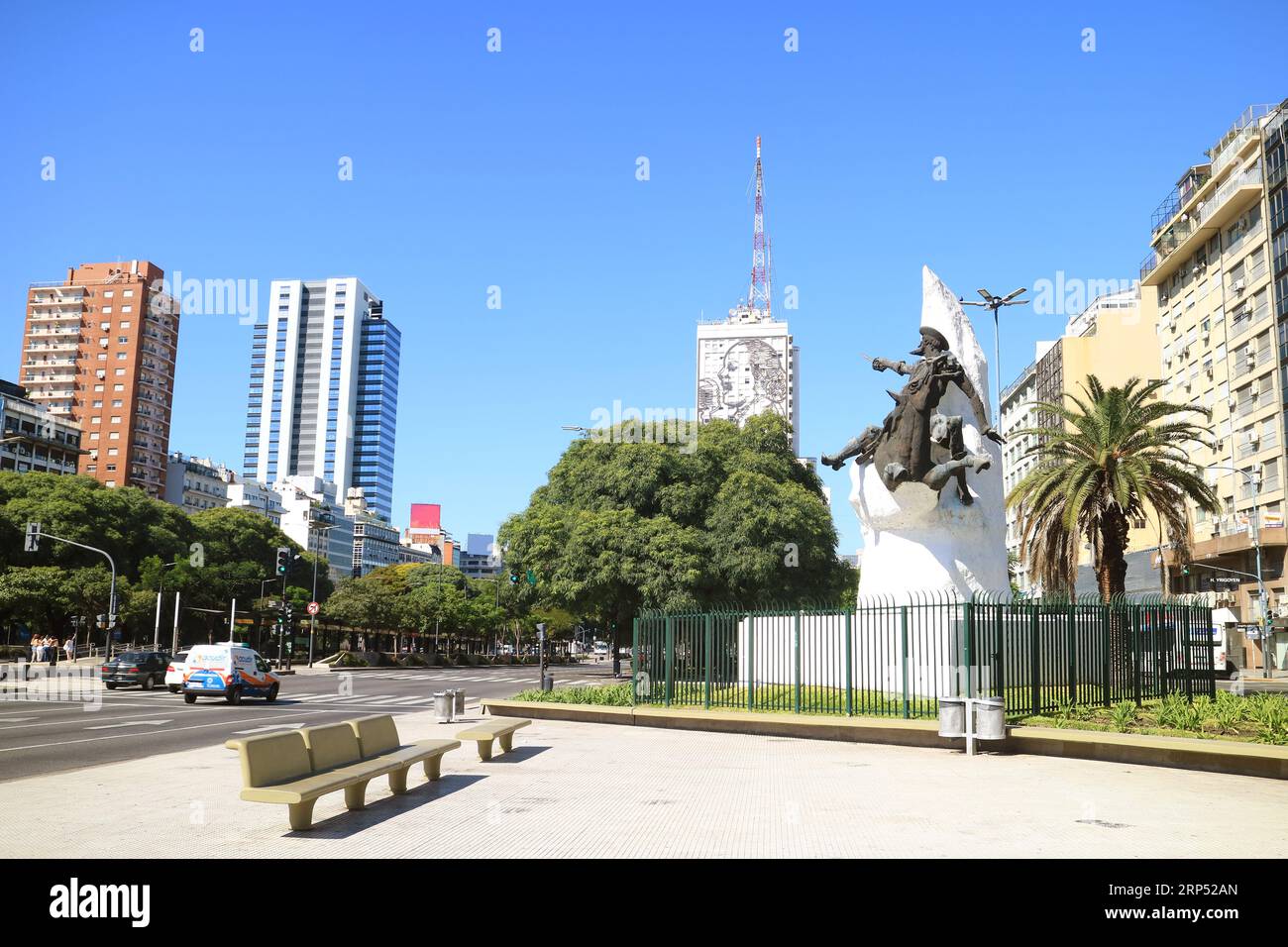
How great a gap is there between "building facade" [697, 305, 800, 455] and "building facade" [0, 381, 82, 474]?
350 ft

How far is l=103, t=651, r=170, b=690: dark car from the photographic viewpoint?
109 ft

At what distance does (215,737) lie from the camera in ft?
57.1

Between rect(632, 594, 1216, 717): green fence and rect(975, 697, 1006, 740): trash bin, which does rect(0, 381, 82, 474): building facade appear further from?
rect(975, 697, 1006, 740): trash bin

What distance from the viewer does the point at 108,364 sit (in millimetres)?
124188

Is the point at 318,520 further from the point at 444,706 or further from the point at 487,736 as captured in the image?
the point at 487,736

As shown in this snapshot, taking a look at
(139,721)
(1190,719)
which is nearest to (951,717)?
(1190,719)

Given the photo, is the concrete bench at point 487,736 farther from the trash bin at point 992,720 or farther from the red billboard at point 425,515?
the red billboard at point 425,515

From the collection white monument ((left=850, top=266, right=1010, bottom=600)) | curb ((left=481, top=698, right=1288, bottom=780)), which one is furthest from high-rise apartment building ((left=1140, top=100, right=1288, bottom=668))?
curb ((left=481, top=698, right=1288, bottom=780))

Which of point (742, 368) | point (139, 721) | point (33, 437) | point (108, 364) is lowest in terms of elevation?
point (139, 721)

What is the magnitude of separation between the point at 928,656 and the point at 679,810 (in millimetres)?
10066
